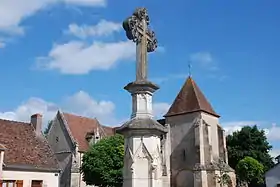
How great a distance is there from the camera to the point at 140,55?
26.9ft

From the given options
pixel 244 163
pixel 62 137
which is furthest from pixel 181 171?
pixel 62 137

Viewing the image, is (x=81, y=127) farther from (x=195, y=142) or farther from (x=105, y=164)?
(x=195, y=142)

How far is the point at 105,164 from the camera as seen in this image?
29594 millimetres

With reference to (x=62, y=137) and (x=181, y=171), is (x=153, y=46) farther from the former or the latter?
(x=62, y=137)

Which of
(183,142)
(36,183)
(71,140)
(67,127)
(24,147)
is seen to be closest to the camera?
(36,183)

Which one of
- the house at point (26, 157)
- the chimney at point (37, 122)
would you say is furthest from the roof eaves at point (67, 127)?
the house at point (26, 157)

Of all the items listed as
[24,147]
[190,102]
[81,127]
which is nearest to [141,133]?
[24,147]

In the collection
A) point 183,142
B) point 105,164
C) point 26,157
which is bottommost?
point 105,164

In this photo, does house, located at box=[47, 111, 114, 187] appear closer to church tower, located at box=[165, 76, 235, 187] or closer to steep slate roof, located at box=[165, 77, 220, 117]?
church tower, located at box=[165, 76, 235, 187]

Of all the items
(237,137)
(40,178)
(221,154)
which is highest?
(237,137)

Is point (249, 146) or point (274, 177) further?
point (249, 146)

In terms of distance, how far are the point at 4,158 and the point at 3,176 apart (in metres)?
1.35

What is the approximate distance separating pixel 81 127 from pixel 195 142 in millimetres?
14867

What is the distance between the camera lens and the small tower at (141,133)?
7145mm
